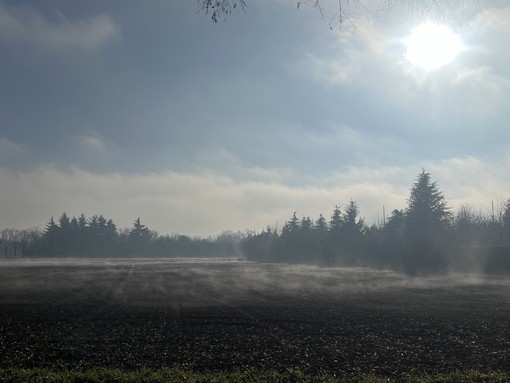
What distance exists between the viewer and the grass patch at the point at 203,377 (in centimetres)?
1045

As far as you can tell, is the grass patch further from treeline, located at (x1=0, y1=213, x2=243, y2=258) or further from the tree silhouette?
treeline, located at (x1=0, y1=213, x2=243, y2=258)

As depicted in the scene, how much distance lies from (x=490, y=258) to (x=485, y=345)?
190 ft

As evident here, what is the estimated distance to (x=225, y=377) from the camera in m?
10.9

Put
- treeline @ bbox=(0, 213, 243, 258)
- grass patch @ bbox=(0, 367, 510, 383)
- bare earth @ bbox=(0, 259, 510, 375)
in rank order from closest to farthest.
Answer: grass patch @ bbox=(0, 367, 510, 383)
bare earth @ bbox=(0, 259, 510, 375)
treeline @ bbox=(0, 213, 243, 258)

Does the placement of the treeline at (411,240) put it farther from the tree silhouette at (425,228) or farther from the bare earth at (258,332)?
the bare earth at (258,332)

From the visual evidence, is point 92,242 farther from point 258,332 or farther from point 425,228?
point 258,332

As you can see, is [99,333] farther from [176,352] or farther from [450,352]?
[450,352]

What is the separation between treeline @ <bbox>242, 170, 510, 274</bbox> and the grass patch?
2309 inches

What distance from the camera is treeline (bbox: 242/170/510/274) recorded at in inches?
2689

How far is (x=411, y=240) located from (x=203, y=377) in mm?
65866

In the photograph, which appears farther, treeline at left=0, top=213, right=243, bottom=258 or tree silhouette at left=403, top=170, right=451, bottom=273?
treeline at left=0, top=213, right=243, bottom=258

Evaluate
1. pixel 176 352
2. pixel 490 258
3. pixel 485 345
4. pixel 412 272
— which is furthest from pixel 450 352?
pixel 490 258

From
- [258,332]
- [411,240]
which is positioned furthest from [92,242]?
[258,332]

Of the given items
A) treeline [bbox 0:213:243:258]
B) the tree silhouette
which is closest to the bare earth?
the tree silhouette
